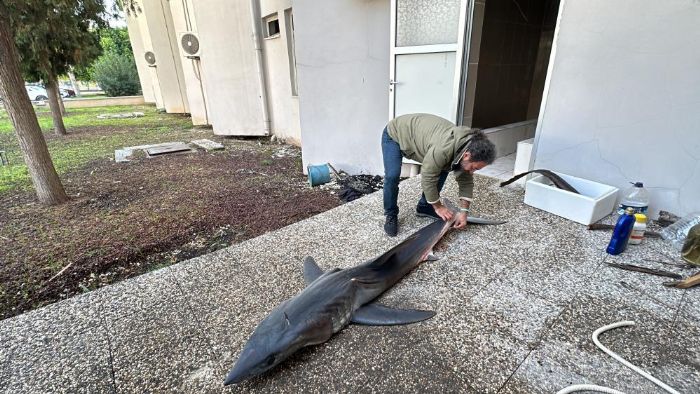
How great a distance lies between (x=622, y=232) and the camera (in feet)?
7.52

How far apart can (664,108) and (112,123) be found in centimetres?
1561

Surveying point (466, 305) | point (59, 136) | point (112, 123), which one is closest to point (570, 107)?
point (466, 305)

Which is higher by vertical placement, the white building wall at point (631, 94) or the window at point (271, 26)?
the window at point (271, 26)

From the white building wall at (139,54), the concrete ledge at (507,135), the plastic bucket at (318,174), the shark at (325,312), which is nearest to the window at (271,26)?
the plastic bucket at (318,174)

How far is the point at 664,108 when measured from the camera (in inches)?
102

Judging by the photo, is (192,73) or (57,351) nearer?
(57,351)

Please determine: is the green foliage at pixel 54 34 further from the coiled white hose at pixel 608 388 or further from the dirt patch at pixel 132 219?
the coiled white hose at pixel 608 388

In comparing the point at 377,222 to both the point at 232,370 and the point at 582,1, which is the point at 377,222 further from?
the point at 582,1

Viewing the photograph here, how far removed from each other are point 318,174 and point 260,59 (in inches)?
181

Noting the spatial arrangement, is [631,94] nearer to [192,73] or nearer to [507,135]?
[507,135]

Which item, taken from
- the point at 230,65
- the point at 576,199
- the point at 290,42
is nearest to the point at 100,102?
the point at 230,65

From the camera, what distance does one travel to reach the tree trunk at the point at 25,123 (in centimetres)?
388

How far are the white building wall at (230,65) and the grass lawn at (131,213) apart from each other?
1702mm

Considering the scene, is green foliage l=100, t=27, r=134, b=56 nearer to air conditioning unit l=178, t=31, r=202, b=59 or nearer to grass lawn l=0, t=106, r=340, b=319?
air conditioning unit l=178, t=31, r=202, b=59
